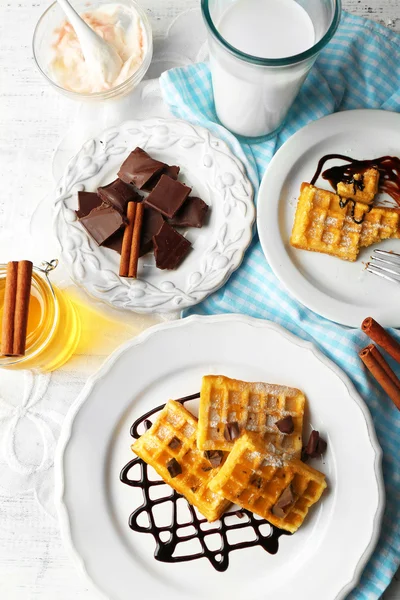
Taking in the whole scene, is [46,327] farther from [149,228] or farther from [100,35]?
[100,35]

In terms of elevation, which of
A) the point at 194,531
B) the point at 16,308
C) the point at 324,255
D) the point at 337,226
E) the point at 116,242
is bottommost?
the point at 194,531

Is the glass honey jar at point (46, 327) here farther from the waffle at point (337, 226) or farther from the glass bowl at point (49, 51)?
the waffle at point (337, 226)

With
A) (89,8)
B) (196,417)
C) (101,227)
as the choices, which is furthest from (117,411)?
(89,8)

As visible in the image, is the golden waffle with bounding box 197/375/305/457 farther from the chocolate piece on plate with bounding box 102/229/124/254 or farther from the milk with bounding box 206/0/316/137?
the milk with bounding box 206/0/316/137

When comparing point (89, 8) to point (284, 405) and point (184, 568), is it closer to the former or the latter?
point (284, 405)

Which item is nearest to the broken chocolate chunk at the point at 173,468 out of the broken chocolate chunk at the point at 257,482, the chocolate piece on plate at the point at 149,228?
the broken chocolate chunk at the point at 257,482

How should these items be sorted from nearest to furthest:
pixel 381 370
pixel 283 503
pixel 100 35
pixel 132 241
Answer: pixel 283 503, pixel 381 370, pixel 132 241, pixel 100 35

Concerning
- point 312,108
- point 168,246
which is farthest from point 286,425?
point 312,108
